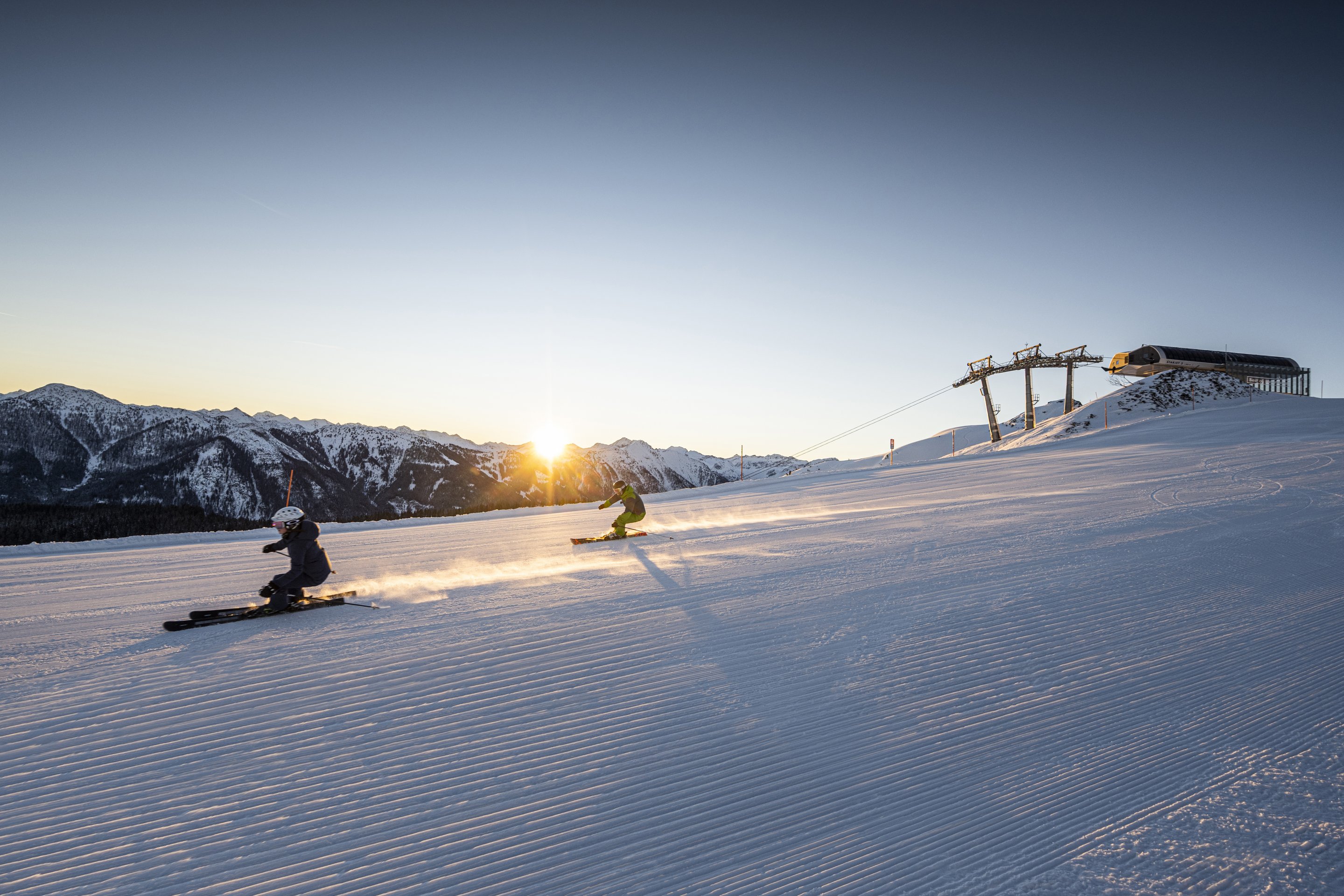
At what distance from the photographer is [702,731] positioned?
5.12 meters

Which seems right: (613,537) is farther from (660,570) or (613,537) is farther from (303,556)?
(303,556)

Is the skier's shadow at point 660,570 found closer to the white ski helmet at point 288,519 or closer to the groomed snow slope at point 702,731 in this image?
the groomed snow slope at point 702,731

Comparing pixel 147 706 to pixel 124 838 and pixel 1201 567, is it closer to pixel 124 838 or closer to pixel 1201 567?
pixel 124 838

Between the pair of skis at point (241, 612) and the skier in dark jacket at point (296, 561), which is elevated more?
the skier in dark jacket at point (296, 561)

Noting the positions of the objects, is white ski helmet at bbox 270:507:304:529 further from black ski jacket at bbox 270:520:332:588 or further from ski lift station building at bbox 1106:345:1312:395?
ski lift station building at bbox 1106:345:1312:395

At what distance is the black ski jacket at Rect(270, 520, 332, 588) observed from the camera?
322 inches

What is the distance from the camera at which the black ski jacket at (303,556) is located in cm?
817

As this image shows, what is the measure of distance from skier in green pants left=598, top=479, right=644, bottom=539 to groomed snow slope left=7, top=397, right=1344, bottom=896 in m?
3.59

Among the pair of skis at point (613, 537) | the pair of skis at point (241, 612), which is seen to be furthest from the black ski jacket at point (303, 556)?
the pair of skis at point (613, 537)

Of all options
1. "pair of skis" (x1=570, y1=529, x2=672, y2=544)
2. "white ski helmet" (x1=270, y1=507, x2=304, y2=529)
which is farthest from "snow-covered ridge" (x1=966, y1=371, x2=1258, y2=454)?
"white ski helmet" (x1=270, y1=507, x2=304, y2=529)

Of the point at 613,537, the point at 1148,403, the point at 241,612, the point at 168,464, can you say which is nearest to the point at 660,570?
the point at 613,537

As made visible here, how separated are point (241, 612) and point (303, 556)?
3.00 feet

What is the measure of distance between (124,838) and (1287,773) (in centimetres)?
779

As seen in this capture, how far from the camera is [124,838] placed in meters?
3.89
